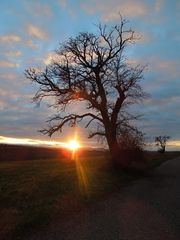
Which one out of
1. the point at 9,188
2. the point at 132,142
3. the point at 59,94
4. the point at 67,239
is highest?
the point at 59,94

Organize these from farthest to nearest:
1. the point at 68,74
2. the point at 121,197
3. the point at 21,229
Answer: the point at 68,74 → the point at 121,197 → the point at 21,229

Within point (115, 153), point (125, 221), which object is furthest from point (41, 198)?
point (115, 153)

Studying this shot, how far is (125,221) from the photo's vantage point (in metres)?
12.2

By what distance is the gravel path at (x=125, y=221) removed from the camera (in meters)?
10.4

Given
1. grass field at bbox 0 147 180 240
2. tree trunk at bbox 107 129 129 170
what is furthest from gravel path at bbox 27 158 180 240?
tree trunk at bbox 107 129 129 170

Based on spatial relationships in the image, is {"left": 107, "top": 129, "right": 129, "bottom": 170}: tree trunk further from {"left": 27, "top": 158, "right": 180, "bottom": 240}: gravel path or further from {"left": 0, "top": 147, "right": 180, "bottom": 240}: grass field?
{"left": 27, "top": 158, "right": 180, "bottom": 240}: gravel path

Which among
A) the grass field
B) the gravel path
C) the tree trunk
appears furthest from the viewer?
the tree trunk

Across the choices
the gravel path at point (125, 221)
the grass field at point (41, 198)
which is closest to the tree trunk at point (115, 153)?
the grass field at point (41, 198)

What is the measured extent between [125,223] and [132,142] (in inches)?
846

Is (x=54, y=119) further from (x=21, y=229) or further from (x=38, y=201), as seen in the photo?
(x=21, y=229)

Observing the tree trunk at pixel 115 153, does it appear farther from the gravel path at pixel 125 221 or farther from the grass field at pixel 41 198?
the gravel path at pixel 125 221

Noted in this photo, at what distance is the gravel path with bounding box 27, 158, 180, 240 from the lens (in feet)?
34.2

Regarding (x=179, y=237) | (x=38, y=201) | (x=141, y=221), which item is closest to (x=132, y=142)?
(x=38, y=201)

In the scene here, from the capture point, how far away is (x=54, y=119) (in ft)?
113
